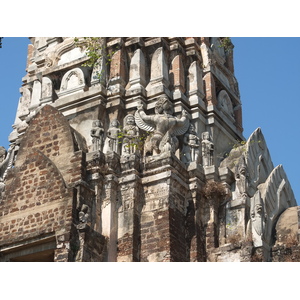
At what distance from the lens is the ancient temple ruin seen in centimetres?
1517

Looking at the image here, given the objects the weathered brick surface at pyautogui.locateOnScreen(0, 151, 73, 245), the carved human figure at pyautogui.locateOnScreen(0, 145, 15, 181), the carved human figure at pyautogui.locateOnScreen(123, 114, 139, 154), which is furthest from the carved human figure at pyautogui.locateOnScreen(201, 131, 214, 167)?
the carved human figure at pyautogui.locateOnScreen(0, 145, 15, 181)

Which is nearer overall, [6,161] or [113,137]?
[113,137]

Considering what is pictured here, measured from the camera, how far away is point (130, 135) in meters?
16.5

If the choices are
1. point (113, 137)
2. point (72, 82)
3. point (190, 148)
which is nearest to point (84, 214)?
point (113, 137)

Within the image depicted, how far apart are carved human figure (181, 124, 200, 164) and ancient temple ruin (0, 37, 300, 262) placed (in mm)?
27

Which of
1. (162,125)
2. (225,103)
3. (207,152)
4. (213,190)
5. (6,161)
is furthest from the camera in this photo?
(225,103)

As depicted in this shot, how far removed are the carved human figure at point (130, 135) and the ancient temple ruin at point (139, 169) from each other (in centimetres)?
3

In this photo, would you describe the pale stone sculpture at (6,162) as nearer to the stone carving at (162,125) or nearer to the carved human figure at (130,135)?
the carved human figure at (130,135)

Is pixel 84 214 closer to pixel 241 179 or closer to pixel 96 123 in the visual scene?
pixel 96 123

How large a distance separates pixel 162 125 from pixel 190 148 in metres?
0.86

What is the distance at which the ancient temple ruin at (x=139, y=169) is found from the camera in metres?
15.2

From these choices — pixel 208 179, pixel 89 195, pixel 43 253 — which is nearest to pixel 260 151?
pixel 208 179

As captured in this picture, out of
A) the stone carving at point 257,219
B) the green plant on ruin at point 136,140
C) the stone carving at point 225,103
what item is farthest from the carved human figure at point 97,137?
the stone carving at point 257,219

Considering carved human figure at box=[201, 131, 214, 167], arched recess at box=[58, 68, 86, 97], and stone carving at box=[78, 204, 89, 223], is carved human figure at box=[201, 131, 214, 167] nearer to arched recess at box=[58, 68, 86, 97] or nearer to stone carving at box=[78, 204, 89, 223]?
stone carving at box=[78, 204, 89, 223]
